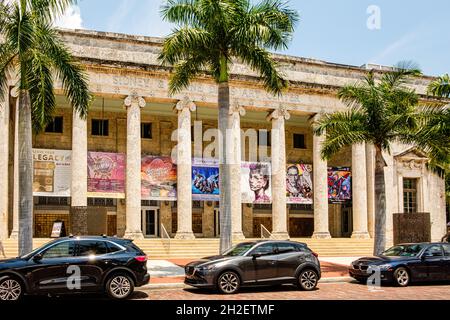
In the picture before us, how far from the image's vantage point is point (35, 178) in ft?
95.6

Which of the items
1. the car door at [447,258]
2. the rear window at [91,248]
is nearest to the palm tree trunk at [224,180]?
the rear window at [91,248]

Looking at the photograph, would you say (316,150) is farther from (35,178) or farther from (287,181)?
(35,178)

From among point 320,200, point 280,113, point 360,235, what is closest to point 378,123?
point 280,113

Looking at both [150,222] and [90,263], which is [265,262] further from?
[150,222]

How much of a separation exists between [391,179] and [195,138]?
40.9 ft

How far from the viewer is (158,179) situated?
105 feet

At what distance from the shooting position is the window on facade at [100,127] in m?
34.8

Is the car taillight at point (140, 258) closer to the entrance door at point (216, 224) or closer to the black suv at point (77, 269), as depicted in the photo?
the black suv at point (77, 269)

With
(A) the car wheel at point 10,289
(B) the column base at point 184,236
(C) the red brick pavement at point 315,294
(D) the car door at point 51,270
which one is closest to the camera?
(A) the car wheel at point 10,289

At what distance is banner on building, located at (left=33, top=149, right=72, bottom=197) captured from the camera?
29234 mm

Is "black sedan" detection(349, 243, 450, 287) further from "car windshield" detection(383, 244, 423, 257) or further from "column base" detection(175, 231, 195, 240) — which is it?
"column base" detection(175, 231, 195, 240)

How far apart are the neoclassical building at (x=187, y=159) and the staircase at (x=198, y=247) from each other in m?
0.87

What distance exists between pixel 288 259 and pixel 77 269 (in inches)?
235

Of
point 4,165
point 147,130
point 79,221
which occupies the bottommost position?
point 79,221
